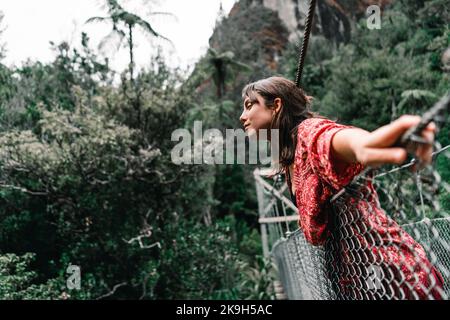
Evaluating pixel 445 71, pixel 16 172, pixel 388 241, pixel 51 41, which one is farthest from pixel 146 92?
pixel 445 71

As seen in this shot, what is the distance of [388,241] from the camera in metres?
0.85

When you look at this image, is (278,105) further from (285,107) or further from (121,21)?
(121,21)

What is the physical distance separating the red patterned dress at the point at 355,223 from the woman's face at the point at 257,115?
19cm

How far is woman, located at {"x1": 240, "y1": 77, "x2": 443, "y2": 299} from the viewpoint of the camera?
0.56 m

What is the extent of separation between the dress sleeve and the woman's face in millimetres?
212

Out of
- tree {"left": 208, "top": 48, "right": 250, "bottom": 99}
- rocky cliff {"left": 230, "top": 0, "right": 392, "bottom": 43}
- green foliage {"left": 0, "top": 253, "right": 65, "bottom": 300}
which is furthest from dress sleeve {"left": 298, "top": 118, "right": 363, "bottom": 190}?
rocky cliff {"left": 230, "top": 0, "right": 392, "bottom": 43}

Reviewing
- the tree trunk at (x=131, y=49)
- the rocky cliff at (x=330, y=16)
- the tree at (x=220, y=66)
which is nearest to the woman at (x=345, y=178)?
the tree trunk at (x=131, y=49)

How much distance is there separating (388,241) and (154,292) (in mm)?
6721

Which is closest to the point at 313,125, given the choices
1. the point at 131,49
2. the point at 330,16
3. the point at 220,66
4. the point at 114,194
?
the point at 114,194

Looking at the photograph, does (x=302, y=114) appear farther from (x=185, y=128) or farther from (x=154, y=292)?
(x=185, y=128)

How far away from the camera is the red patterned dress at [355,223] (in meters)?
0.78

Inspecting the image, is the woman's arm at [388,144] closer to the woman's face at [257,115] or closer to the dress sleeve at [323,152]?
the dress sleeve at [323,152]

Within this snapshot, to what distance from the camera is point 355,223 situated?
2.94ft
